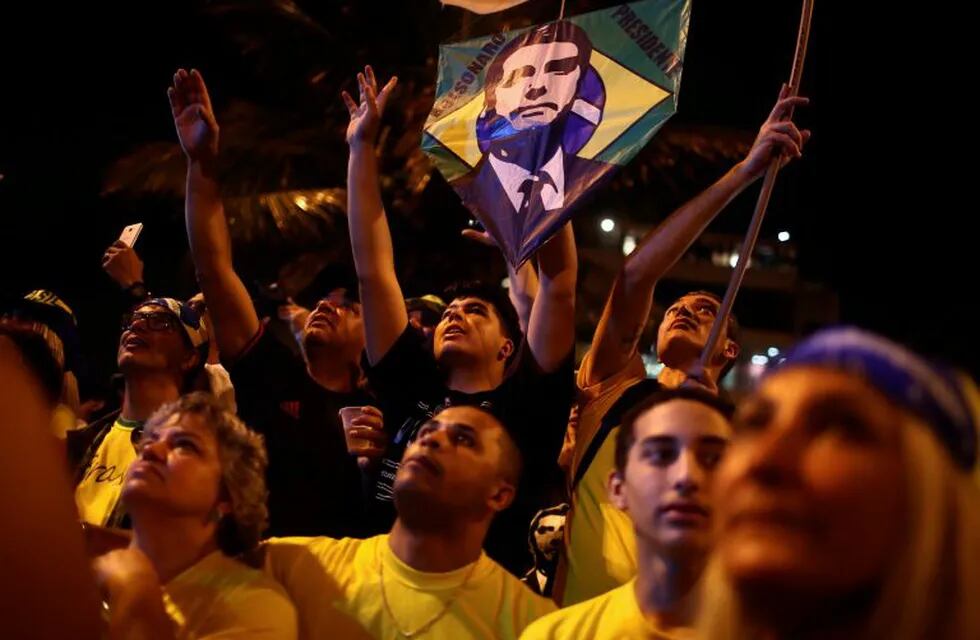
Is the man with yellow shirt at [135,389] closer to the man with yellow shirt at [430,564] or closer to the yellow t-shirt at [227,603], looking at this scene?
the yellow t-shirt at [227,603]

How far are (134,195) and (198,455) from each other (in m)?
9.47

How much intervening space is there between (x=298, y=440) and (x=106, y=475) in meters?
0.79

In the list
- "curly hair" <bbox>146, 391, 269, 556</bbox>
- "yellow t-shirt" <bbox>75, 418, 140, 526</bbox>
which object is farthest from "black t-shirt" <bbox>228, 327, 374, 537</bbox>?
"curly hair" <bbox>146, 391, 269, 556</bbox>

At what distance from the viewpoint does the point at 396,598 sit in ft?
10.6

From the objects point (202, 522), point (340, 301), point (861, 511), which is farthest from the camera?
point (340, 301)

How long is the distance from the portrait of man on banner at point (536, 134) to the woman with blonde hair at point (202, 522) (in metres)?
1.46

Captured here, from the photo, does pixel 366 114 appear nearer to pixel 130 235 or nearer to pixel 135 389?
pixel 135 389

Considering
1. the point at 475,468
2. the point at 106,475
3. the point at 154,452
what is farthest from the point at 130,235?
the point at 475,468

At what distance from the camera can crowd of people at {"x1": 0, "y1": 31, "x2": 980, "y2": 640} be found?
158 cm

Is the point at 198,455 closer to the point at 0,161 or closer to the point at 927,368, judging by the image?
the point at 927,368

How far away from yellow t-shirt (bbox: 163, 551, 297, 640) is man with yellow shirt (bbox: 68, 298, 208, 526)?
1075mm

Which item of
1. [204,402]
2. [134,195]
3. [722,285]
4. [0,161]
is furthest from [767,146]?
[722,285]

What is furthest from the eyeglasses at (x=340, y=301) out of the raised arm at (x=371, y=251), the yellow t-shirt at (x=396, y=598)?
the yellow t-shirt at (x=396, y=598)

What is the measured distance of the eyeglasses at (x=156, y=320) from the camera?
4.88 meters
